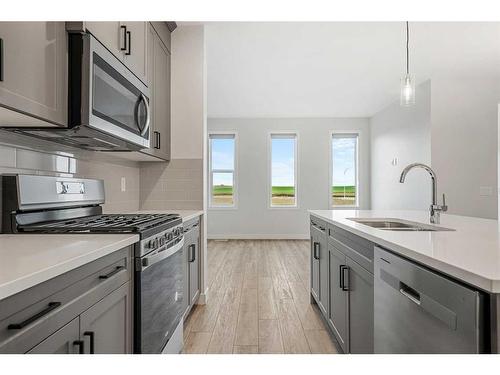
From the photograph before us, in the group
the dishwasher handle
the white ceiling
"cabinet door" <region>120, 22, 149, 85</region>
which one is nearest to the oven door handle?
the dishwasher handle

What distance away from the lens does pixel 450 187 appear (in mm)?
5062

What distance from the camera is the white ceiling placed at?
132 inches

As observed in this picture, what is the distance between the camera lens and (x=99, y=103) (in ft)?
5.36

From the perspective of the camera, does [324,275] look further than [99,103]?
Yes

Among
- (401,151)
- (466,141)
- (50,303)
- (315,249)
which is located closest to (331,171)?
(401,151)

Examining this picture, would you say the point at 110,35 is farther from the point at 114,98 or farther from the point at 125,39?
the point at 114,98

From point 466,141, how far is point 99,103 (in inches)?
205

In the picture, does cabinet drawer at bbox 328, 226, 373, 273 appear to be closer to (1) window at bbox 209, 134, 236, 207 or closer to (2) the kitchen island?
(2) the kitchen island

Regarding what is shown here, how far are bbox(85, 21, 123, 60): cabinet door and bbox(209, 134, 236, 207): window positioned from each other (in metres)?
5.22

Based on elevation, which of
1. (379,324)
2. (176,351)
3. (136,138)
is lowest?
(176,351)

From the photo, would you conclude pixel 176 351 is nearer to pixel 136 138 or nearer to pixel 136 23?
pixel 136 138

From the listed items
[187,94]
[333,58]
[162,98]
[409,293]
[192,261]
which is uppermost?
[333,58]

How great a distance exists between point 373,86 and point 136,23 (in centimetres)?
401
